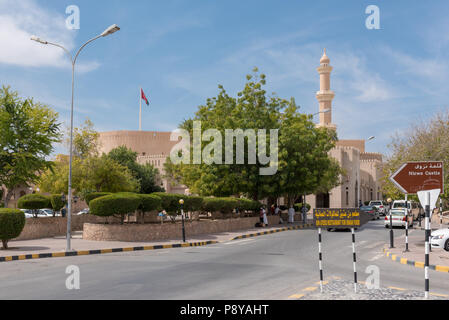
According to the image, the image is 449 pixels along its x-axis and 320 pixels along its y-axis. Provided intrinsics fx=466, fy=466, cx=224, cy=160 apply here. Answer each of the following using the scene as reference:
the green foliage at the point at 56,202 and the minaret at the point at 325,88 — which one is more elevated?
the minaret at the point at 325,88

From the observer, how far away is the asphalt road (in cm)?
932

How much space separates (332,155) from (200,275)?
6408cm

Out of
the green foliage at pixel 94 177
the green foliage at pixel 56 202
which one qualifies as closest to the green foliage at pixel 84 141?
the green foliage at pixel 94 177

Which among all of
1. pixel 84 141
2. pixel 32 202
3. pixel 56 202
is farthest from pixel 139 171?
pixel 32 202

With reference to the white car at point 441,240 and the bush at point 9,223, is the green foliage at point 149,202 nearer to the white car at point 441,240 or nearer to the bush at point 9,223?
the bush at point 9,223

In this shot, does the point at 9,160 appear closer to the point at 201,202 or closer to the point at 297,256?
the point at 201,202

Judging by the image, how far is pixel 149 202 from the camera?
931 inches

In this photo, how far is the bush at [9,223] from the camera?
59.7 feet

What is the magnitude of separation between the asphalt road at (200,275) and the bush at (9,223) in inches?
135

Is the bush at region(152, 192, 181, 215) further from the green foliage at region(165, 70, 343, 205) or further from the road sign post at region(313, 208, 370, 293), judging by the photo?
the road sign post at region(313, 208, 370, 293)

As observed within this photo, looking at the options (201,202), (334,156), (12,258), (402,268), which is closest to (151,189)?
(334,156)

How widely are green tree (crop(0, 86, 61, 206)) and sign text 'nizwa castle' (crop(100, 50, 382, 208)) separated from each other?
34.3m

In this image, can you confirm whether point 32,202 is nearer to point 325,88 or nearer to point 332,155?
point 332,155
